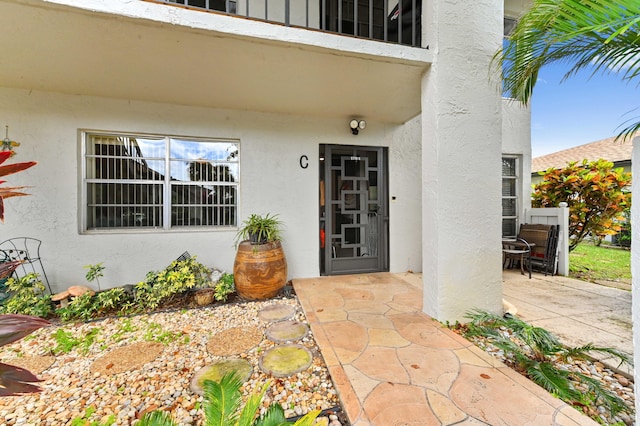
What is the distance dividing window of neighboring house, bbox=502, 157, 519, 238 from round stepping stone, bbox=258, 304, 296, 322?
14.8ft

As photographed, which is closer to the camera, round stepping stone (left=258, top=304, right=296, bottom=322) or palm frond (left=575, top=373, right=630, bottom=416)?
palm frond (left=575, top=373, right=630, bottom=416)

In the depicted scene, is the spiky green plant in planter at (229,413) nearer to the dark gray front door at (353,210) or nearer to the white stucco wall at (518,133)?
the dark gray front door at (353,210)

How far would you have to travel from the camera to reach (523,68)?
2289 millimetres

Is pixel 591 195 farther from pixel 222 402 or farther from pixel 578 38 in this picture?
pixel 222 402

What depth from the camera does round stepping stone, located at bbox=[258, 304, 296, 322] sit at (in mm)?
2887

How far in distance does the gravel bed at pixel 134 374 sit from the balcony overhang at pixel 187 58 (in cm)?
277

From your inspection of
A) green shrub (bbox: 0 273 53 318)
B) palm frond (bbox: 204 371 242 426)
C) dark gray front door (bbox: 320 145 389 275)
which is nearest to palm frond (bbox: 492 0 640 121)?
dark gray front door (bbox: 320 145 389 275)

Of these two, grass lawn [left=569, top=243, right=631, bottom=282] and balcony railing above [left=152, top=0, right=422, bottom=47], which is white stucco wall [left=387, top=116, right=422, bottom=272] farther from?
grass lawn [left=569, top=243, right=631, bottom=282]

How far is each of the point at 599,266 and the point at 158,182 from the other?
27.6ft

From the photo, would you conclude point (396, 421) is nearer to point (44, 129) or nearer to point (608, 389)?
point (608, 389)

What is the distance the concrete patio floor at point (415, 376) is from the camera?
151 centimetres

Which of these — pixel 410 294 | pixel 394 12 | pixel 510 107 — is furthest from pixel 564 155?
pixel 410 294

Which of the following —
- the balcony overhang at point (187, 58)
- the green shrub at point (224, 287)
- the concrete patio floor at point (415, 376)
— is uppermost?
the balcony overhang at point (187, 58)

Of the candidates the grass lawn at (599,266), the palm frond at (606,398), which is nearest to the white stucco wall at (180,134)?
the palm frond at (606,398)
